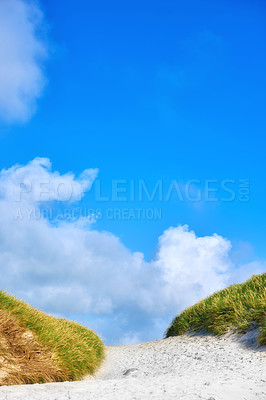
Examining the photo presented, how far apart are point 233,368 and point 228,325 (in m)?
3.23

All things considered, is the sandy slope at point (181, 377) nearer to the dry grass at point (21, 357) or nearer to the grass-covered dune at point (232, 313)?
the grass-covered dune at point (232, 313)

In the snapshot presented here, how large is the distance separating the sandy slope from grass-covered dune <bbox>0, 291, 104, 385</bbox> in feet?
3.12

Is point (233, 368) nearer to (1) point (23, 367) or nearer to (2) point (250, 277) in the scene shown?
(1) point (23, 367)

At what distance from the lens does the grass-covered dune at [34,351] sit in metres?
7.54

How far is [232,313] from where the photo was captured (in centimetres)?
1130

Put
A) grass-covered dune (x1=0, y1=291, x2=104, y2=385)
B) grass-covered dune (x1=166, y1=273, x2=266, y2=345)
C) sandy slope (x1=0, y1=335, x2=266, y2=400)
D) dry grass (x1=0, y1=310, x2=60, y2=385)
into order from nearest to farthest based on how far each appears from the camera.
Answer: sandy slope (x1=0, y1=335, x2=266, y2=400)
dry grass (x1=0, y1=310, x2=60, y2=385)
grass-covered dune (x1=0, y1=291, x2=104, y2=385)
grass-covered dune (x1=166, y1=273, x2=266, y2=345)

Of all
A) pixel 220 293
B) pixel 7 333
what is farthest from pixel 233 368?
pixel 220 293

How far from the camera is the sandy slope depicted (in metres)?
5.56

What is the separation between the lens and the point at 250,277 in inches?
564

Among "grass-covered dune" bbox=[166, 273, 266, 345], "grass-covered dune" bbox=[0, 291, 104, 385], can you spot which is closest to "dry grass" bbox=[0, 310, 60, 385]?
"grass-covered dune" bbox=[0, 291, 104, 385]

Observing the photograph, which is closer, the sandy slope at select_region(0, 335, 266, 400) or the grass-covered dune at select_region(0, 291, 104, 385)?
the sandy slope at select_region(0, 335, 266, 400)

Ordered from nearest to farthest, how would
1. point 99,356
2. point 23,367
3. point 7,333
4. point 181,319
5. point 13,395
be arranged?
1. point 13,395
2. point 23,367
3. point 7,333
4. point 99,356
5. point 181,319

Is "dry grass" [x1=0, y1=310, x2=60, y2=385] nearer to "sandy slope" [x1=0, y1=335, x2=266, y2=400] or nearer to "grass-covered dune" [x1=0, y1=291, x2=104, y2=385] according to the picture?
→ "grass-covered dune" [x1=0, y1=291, x2=104, y2=385]

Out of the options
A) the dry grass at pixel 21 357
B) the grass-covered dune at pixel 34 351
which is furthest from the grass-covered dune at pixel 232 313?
the dry grass at pixel 21 357
